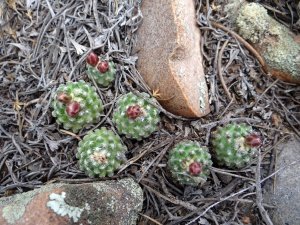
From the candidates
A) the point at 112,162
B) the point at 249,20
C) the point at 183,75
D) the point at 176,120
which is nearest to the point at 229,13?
the point at 249,20

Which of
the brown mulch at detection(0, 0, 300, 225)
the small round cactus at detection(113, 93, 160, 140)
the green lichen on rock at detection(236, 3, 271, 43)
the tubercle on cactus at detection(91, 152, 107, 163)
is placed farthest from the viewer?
the green lichen on rock at detection(236, 3, 271, 43)

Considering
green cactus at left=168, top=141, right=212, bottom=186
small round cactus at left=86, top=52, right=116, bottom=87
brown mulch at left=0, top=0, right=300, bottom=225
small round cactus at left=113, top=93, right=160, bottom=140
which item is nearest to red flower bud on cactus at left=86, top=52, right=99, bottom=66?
small round cactus at left=86, top=52, right=116, bottom=87

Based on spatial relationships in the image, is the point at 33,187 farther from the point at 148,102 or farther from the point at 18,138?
the point at 148,102

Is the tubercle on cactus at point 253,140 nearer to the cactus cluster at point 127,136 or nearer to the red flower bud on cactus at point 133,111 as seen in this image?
the cactus cluster at point 127,136

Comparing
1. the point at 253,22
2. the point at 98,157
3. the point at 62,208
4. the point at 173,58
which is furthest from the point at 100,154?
the point at 253,22

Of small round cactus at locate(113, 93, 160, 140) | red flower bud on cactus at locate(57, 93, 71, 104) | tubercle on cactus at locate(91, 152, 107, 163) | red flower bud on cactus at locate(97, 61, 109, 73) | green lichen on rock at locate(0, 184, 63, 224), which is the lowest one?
green lichen on rock at locate(0, 184, 63, 224)

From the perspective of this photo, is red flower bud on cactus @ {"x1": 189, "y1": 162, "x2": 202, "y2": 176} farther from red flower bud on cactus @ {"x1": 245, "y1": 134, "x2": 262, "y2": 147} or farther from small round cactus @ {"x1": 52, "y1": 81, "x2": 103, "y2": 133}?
small round cactus @ {"x1": 52, "y1": 81, "x2": 103, "y2": 133}

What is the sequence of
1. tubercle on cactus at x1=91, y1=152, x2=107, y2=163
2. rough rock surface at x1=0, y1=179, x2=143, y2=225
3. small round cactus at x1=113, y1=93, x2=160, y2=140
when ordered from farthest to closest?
small round cactus at x1=113, y1=93, x2=160, y2=140
tubercle on cactus at x1=91, y1=152, x2=107, y2=163
rough rock surface at x1=0, y1=179, x2=143, y2=225

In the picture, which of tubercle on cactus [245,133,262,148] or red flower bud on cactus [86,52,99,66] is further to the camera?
red flower bud on cactus [86,52,99,66]
